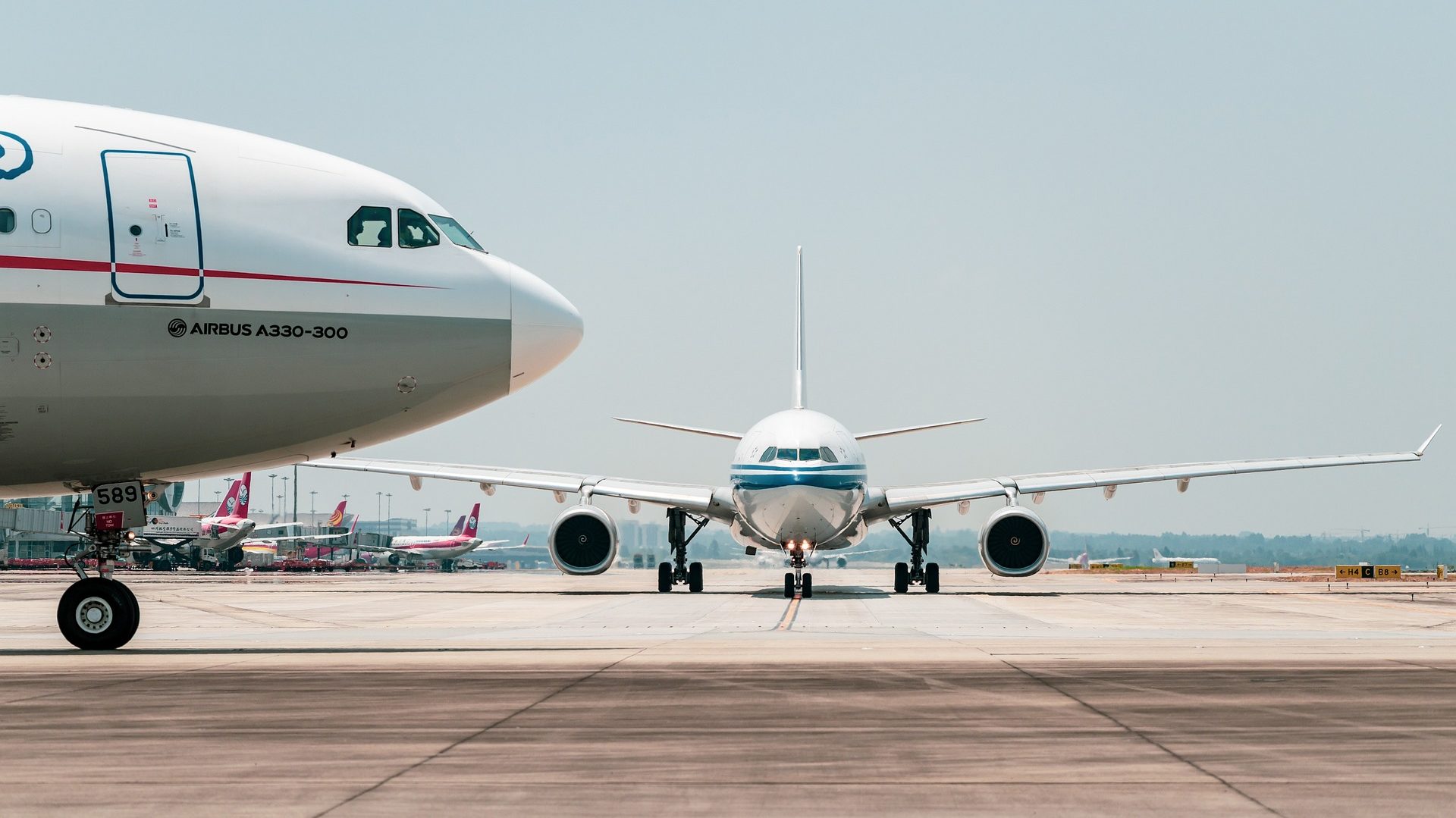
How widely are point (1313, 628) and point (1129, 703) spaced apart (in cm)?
1114

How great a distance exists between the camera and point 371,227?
14516 millimetres

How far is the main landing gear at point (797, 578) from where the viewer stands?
29609 millimetres

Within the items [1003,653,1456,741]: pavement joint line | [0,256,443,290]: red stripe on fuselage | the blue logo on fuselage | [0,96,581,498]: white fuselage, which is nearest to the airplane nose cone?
[0,96,581,498]: white fuselage

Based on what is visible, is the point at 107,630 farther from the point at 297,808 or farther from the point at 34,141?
the point at 297,808

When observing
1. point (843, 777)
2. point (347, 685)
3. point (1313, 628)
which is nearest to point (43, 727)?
point (347, 685)

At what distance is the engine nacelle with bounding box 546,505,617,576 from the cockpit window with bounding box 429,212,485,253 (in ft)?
55.6

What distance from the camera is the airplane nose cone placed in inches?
585

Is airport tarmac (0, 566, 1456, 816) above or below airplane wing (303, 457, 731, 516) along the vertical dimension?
below

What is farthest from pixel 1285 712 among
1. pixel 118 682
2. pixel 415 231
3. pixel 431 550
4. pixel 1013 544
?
pixel 431 550

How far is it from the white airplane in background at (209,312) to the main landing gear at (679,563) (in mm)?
19125

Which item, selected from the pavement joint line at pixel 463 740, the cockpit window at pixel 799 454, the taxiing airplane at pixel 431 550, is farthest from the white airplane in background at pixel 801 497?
the taxiing airplane at pixel 431 550

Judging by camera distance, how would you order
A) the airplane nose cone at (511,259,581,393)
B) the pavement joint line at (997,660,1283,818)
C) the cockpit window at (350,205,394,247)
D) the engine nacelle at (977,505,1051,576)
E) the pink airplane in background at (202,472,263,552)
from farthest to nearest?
the pink airplane in background at (202,472,263,552), the engine nacelle at (977,505,1051,576), the airplane nose cone at (511,259,581,393), the cockpit window at (350,205,394,247), the pavement joint line at (997,660,1283,818)

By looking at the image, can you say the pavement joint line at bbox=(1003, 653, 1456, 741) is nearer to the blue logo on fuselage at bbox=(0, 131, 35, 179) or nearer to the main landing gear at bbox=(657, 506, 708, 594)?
the blue logo on fuselage at bbox=(0, 131, 35, 179)

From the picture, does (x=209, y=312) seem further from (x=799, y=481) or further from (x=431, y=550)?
(x=431, y=550)
